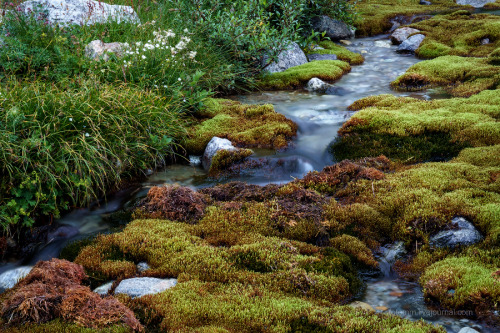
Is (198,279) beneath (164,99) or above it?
beneath

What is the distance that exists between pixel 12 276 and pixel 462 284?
5.47 m

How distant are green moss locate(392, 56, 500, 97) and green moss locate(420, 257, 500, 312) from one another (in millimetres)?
7805

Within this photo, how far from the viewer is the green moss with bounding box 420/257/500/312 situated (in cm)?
416

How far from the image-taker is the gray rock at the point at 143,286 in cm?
446

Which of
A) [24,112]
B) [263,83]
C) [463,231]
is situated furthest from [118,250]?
[263,83]

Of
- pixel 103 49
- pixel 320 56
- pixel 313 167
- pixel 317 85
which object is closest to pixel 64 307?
pixel 313 167

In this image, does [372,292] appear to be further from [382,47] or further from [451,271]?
[382,47]

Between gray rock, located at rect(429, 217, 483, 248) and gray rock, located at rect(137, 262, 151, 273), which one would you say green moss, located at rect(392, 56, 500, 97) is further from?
gray rock, located at rect(137, 262, 151, 273)

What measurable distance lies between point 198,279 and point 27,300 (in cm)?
172

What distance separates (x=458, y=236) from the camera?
5305 mm

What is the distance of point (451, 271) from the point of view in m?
4.66

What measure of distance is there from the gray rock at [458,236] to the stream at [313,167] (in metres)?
0.64

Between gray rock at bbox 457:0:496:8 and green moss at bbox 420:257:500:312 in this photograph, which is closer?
green moss at bbox 420:257:500:312

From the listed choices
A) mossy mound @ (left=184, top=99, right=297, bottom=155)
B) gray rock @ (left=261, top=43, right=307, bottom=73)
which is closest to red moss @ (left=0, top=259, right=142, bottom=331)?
mossy mound @ (left=184, top=99, right=297, bottom=155)
